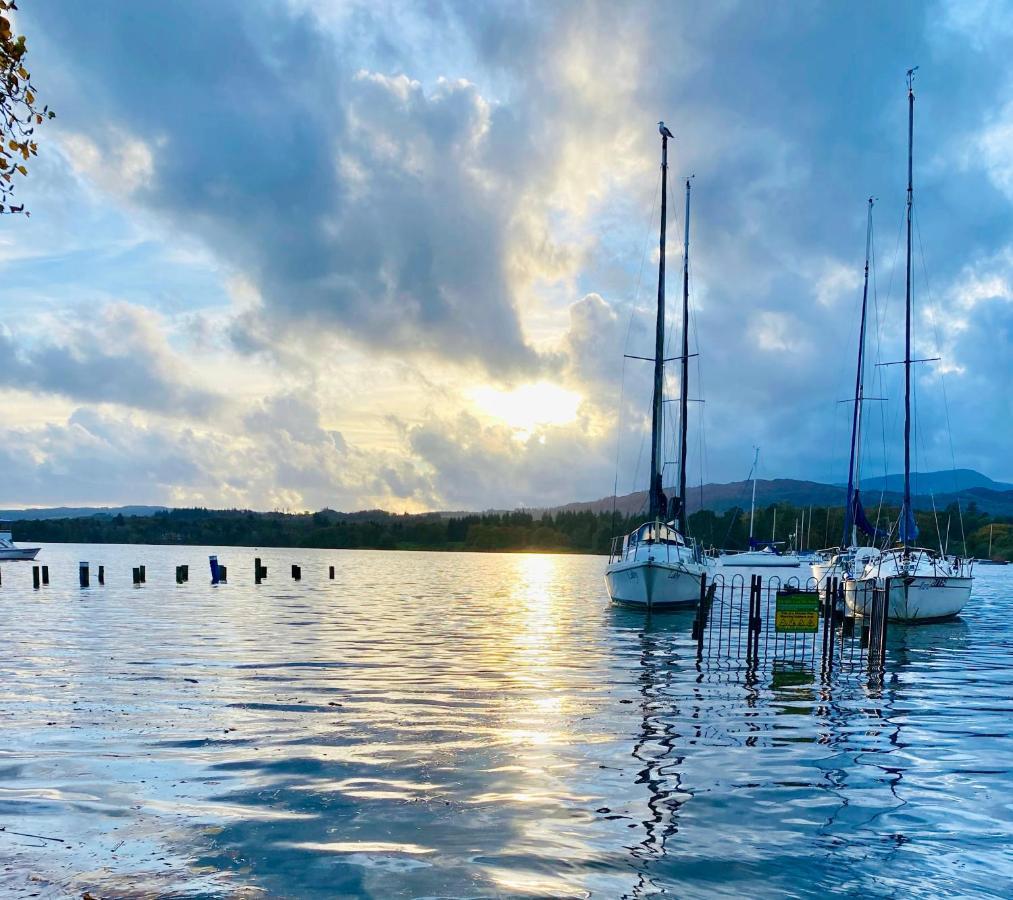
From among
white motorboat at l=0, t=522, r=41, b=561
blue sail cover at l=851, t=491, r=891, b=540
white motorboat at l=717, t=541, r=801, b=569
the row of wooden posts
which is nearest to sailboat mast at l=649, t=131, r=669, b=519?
blue sail cover at l=851, t=491, r=891, b=540

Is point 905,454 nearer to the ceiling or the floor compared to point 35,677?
nearer to the ceiling

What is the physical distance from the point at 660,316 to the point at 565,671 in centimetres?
2865

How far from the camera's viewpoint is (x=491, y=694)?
19953mm

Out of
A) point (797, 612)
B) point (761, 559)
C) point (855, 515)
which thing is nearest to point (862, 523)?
point (855, 515)

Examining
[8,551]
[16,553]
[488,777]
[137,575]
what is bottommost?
[16,553]

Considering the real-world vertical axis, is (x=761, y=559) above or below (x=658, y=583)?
below

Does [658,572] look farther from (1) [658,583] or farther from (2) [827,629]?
(2) [827,629]

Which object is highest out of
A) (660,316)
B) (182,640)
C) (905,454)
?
(660,316)

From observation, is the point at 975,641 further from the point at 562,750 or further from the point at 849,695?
the point at 562,750

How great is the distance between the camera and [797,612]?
86.2 feet

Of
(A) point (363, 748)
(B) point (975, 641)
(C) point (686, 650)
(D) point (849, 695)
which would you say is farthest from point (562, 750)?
(B) point (975, 641)

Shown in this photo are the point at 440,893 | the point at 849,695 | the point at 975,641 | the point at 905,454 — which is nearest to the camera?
the point at 440,893

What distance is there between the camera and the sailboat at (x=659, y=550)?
42.9 metres

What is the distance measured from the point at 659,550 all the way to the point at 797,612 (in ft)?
55.8
